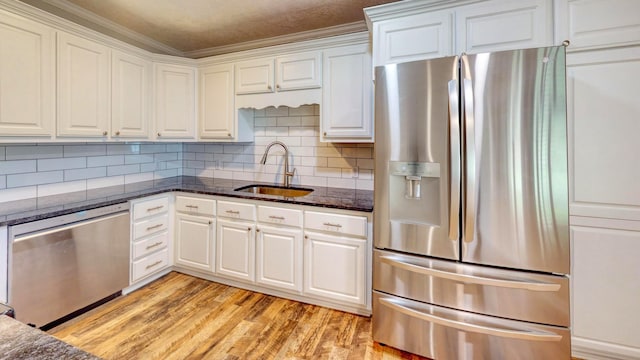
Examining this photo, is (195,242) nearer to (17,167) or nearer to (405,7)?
(17,167)

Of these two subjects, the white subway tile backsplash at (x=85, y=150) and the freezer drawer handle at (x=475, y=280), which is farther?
the white subway tile backsplash at (x=85, y=150)

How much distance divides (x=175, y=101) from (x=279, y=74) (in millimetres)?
1158

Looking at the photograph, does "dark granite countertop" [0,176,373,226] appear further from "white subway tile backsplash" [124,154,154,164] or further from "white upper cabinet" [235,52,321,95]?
"white upper cabinet" [235,52,321,95]

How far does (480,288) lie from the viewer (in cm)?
162

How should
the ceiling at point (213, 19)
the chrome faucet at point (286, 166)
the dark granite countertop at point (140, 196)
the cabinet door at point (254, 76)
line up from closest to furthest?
the dark granite countertop at point (140, 196)
the ceiling at point (213, 19)
the cabinet door at point (254, 76)
the chrome faucet at point (286, 166)

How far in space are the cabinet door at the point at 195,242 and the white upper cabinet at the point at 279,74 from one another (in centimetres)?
131

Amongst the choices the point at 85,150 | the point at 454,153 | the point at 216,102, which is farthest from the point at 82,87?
the point at 454,153

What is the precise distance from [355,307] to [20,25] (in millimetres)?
2959

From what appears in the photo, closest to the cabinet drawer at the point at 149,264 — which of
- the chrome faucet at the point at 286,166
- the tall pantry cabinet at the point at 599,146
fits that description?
the chrome faucet at the point at 286,166

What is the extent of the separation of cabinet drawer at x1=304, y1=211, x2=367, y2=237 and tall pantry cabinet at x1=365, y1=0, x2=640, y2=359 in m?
1.24

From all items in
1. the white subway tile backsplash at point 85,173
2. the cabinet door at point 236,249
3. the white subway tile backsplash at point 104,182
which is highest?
the white subway tile backsplash at point 85,173

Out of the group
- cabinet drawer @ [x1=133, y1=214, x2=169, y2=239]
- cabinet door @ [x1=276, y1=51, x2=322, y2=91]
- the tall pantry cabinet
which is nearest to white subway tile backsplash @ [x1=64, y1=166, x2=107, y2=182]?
cabinet drawer @ [x1=133, y1=214, x2=169, y2=239]

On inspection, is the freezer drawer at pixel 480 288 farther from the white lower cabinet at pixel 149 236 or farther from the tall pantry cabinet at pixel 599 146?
the white lower cabinet at pixel 149 236

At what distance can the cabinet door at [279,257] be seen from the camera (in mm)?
2416
